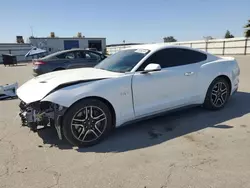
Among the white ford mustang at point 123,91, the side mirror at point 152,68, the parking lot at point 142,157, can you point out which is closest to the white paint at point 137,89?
the white ford mustang at point 123,91

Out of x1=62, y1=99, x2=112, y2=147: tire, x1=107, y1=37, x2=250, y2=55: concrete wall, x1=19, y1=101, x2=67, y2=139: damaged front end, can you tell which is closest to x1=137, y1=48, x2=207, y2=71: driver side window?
x1=62, y1=99, x2=112, y2=147: tire

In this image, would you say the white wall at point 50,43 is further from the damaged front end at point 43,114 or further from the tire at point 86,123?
the tire at point 86,123

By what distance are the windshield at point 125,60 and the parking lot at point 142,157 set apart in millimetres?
1122

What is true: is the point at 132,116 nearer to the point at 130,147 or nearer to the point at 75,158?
the point at 130,147

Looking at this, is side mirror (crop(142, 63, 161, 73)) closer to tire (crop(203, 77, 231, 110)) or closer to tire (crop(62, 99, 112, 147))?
tire (crop(62, 99, 112, 147))

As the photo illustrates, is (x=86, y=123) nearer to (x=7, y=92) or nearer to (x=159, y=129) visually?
(x=159, y=129)

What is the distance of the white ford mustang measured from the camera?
3.26m

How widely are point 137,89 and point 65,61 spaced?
21.3 ft

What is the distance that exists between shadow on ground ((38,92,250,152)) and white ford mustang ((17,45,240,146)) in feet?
0.73

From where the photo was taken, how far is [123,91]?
140 inches

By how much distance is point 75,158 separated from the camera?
310 cm

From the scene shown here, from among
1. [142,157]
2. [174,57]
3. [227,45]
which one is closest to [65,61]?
[174,57]

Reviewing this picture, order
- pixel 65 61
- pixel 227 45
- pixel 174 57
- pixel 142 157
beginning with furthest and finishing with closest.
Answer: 1. pixel 227 45
2. pixel 65 61
3. pixel 174 57
4. pixel 142 157

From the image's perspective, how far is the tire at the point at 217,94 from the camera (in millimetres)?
4703
